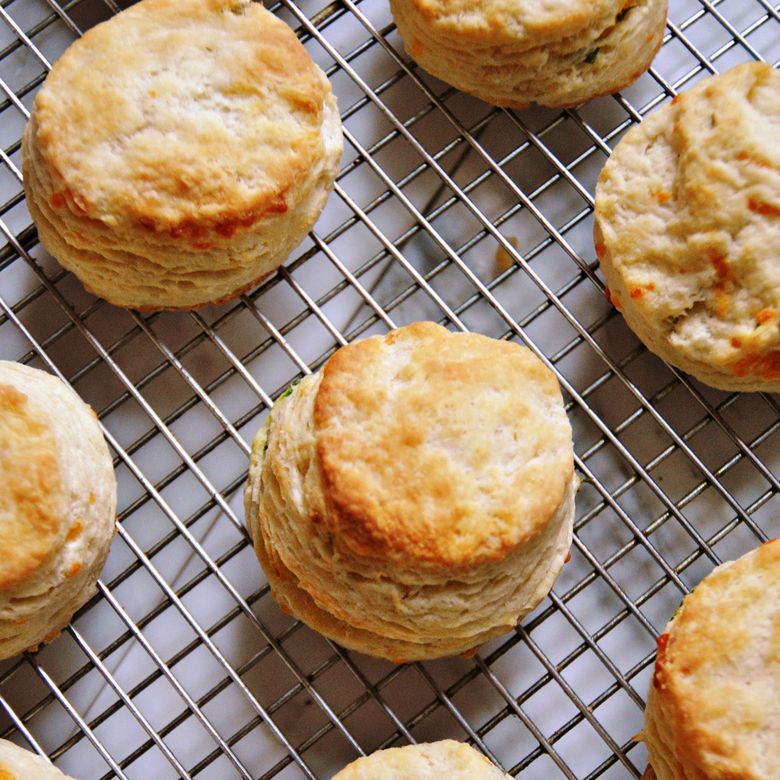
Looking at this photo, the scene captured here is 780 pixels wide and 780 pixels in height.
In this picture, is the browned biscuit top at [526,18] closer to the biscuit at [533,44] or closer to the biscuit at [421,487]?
the biscuit at [533,44]

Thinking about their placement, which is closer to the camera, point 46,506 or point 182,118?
point 46,506

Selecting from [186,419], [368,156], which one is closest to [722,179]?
[368,156]

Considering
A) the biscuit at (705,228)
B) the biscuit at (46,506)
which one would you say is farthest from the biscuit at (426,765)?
the biscuit at (705,228)

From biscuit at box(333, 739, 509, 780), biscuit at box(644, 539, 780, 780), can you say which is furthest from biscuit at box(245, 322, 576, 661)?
biscuit at box(644, 539, 780, 780)

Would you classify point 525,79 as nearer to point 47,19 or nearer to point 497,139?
point 497,139

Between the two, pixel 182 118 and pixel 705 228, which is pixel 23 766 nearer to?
pixel 182 118

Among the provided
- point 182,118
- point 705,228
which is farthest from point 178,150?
point 705,228

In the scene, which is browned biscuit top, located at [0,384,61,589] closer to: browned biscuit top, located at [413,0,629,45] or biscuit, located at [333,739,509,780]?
biscuit, located at [333,739,509,780]
